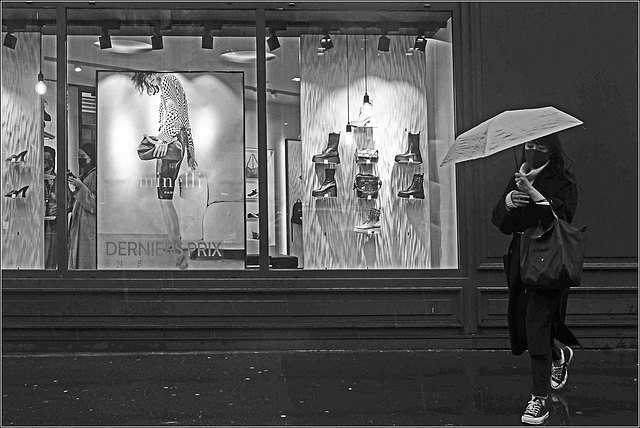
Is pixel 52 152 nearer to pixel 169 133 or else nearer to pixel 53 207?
pixel 53 207

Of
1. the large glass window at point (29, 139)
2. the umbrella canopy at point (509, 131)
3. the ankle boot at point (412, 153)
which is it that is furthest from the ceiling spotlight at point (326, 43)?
the umbrella canopy at point (509, 131)

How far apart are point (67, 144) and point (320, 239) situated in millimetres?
2896

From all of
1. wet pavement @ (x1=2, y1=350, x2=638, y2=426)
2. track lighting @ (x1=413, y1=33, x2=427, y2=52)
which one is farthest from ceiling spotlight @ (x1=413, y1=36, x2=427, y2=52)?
wet pavement @ (x1=2, y1=350, x2=638, y2=426)

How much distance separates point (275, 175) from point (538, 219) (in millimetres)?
3949

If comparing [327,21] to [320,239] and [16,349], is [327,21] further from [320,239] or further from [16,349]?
[16,349]

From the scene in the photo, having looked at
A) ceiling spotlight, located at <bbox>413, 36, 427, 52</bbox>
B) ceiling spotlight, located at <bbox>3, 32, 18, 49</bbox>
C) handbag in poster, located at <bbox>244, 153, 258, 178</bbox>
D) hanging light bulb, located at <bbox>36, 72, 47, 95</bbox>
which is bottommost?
handbag in poster, located at <bbox>244, 153, 258, 178</bbox>

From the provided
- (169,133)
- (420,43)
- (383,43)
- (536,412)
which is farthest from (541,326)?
(169,133)

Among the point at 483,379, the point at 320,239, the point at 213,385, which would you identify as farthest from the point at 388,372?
the point at 320,239

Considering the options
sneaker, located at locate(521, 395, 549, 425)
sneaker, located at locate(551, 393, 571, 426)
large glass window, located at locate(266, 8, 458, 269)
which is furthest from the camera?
large glass window, located at locate(266, 8, 458, 269)

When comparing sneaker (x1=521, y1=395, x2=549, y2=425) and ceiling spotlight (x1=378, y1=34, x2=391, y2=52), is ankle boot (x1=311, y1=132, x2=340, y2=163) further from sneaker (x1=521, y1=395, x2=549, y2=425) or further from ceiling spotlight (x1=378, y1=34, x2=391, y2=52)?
sneaker (x1=521, y1=395, x2=549, y2=425)

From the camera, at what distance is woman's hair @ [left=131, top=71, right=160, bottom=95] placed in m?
8.88

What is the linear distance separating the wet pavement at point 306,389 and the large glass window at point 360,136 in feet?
4.31

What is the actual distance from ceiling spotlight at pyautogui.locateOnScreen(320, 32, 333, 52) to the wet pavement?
132 inches

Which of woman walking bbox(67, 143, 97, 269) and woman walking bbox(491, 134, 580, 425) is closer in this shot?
woman walking bbox(491, 134, 580, 425)
